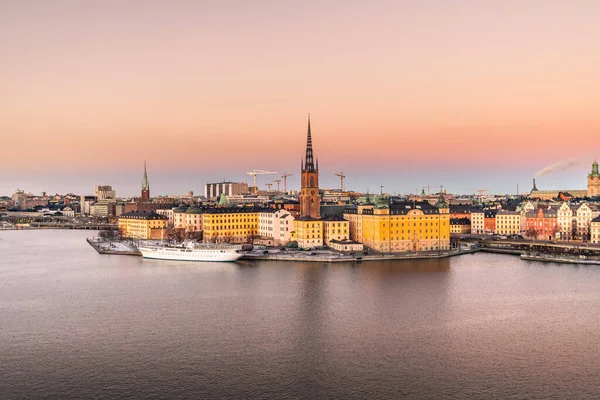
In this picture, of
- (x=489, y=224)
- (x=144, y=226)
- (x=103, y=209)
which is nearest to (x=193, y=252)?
(x=144, y=226)

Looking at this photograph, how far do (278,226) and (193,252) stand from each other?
9598 mm

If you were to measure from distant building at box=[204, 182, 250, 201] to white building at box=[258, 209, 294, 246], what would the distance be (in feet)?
353

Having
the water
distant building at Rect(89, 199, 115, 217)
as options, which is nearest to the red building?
the water

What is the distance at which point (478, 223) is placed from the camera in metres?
59.4

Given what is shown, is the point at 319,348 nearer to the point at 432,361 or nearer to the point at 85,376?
→ the point at 432,361

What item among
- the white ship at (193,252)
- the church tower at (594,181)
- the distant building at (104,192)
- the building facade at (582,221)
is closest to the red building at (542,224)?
the building facade at (582,221)

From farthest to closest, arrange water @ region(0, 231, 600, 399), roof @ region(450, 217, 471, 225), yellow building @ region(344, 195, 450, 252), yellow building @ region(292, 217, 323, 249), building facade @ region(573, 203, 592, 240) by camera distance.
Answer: roof @ region(450, 217, 471, 225) → building facade @ region(573, 203, 592, 240) → yellow building @ region(292, 217, 323, 249) → yellow building @ region(344, 195, 450, 252) → water @ region(0, 231, 600, 399)

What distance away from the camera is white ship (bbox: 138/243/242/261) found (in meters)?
39.7

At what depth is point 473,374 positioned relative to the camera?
1641 centimetres

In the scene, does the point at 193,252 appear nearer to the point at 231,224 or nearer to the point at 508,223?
the point at 231,224

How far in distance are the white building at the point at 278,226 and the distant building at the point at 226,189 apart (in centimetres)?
10761

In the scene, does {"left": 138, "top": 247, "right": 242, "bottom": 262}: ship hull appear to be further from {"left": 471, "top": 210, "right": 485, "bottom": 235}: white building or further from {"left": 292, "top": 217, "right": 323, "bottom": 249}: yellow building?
{"left": 471, "top": 210, "right": 485, "bottom": 235}: white building

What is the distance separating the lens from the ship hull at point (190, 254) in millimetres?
39656

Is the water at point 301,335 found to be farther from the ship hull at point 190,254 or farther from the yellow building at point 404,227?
the yellow building at point 404,227
